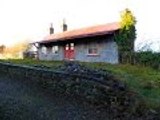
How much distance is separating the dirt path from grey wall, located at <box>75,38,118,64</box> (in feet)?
73.8

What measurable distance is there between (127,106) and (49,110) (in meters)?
1.94

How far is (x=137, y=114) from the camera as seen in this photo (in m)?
9.38

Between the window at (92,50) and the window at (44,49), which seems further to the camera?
the window at (44,49)

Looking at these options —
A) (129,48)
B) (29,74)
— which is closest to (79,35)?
(129,48)

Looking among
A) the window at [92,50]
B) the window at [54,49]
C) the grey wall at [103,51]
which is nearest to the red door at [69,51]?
the grey wall at [103,51]

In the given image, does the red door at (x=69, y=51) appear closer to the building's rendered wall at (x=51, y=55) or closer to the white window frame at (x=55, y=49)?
the building's rendered wall at (x=51, y=55)

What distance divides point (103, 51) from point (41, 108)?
26.3 meters

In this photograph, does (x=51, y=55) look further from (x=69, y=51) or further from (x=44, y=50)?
(x=69, y=51)

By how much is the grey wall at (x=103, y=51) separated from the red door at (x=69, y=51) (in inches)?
61.0

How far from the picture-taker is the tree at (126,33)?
3359 centimetres

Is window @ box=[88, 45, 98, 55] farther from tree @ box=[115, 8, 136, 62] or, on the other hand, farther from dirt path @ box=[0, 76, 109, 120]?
dirt path @ box=[0, 76, 109, 120]

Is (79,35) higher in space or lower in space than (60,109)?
higher

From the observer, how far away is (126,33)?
111 ft

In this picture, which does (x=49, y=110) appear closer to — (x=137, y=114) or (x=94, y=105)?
(x=94, y=105)
